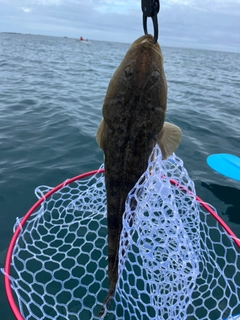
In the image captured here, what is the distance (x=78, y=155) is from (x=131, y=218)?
16.9ft

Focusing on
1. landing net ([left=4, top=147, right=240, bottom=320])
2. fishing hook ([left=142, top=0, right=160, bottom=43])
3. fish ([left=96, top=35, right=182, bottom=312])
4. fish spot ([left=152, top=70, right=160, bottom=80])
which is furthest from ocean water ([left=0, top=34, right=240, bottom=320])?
fishing hook ([left=142, top=0, right=160, bottom=43])

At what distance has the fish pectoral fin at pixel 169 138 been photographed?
3373mm

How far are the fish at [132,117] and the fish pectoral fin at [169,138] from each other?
0.45 ft

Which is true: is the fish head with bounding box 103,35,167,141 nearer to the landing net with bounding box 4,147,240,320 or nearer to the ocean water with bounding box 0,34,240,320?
the landing net with bounding box 4,147,240,320

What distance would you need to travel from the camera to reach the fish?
300cm

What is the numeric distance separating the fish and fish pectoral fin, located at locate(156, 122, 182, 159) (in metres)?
0.14

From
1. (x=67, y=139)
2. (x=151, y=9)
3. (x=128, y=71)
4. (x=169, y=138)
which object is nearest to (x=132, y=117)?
(x=128, y=71)

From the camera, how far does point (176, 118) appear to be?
11953mm

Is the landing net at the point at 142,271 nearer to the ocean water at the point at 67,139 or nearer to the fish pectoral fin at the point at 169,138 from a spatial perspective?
the fish pectoral fin at the point at 169,138

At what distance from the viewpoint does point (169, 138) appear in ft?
11.1

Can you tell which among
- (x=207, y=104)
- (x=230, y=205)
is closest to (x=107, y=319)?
(x=230, y=205)

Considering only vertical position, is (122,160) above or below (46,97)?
above

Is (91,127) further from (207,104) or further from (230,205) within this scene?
(207,104)

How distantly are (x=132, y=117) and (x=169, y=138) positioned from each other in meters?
0.60
